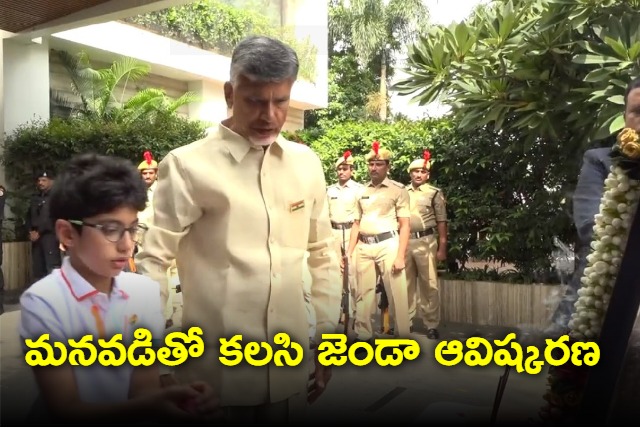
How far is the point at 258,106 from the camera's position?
88cm

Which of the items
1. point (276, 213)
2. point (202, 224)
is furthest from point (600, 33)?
point (202, 224)

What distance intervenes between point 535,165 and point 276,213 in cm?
167

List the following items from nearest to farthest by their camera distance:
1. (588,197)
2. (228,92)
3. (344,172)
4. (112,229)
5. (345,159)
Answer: (112,229) < (228,92) < (588,197) < (345,159) < (344,172)

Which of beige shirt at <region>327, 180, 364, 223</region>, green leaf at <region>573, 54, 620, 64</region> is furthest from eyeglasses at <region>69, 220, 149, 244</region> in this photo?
beige shirt at <region>327, 180, 364, 223</region>

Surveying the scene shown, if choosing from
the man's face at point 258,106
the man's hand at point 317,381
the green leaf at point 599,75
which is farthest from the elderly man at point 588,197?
the man's face at point 258,106

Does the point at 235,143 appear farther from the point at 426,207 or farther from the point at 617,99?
the point at 426,207

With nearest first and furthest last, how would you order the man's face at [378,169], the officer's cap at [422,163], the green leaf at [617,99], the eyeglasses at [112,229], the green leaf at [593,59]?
the eyeglasses at [112,229]
the green leaf at [617,99]
the green leaf at [593,59]
the man's face at [378,169]
the officer's cap at [422,163]

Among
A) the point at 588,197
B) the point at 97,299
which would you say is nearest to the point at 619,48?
the point at 588,197

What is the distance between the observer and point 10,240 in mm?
1016

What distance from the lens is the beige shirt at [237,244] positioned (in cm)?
89

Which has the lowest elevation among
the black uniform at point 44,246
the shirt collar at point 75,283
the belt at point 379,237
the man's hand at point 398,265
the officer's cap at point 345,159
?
the man's hand at point 398,265

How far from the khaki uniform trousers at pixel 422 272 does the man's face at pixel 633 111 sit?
232cm

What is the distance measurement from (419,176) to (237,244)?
8.52 ft

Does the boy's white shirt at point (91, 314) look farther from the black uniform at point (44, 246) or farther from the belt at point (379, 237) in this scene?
the belt at point (379, 237)
